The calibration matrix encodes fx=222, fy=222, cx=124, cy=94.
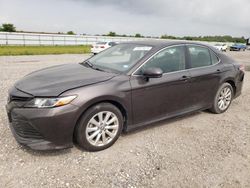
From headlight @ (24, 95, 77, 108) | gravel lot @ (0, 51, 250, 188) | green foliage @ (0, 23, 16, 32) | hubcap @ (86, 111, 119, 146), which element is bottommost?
gravel lot @ (0, 51, 250, 188)

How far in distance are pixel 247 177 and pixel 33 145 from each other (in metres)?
2.66

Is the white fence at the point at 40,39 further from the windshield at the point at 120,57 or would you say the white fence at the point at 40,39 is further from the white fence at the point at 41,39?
the windshield at the point at 120,57

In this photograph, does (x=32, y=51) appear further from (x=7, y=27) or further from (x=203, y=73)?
(x=7, y=27)

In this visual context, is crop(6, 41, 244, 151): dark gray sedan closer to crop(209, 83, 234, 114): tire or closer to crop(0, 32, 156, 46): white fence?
crop(209, 83, 234, 114): tire

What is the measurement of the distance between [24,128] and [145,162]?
1.61 meters

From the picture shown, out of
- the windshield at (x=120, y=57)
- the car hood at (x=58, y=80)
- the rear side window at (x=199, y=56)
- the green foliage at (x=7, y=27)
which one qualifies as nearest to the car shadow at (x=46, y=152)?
the car hood at (x=58, y=80)

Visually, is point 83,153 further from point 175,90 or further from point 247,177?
point 247,177

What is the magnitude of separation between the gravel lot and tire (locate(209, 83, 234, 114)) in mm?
769

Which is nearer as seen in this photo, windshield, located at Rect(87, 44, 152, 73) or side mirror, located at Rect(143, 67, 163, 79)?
side mirror, located at Rect(143, 67, 163, 79)

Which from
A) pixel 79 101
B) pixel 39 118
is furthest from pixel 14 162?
pixel 79 101

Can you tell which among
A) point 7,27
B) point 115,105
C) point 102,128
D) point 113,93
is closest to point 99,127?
point 102,128

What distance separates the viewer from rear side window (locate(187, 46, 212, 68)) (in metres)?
4.11

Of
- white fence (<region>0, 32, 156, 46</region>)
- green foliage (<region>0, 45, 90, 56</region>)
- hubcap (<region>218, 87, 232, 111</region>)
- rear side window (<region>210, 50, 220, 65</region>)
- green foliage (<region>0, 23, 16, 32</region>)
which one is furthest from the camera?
green foliage (<region>0, 23, 16, 32</region>)

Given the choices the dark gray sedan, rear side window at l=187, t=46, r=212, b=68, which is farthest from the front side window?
rear side window at l=187, t=46, r=212, b=68
